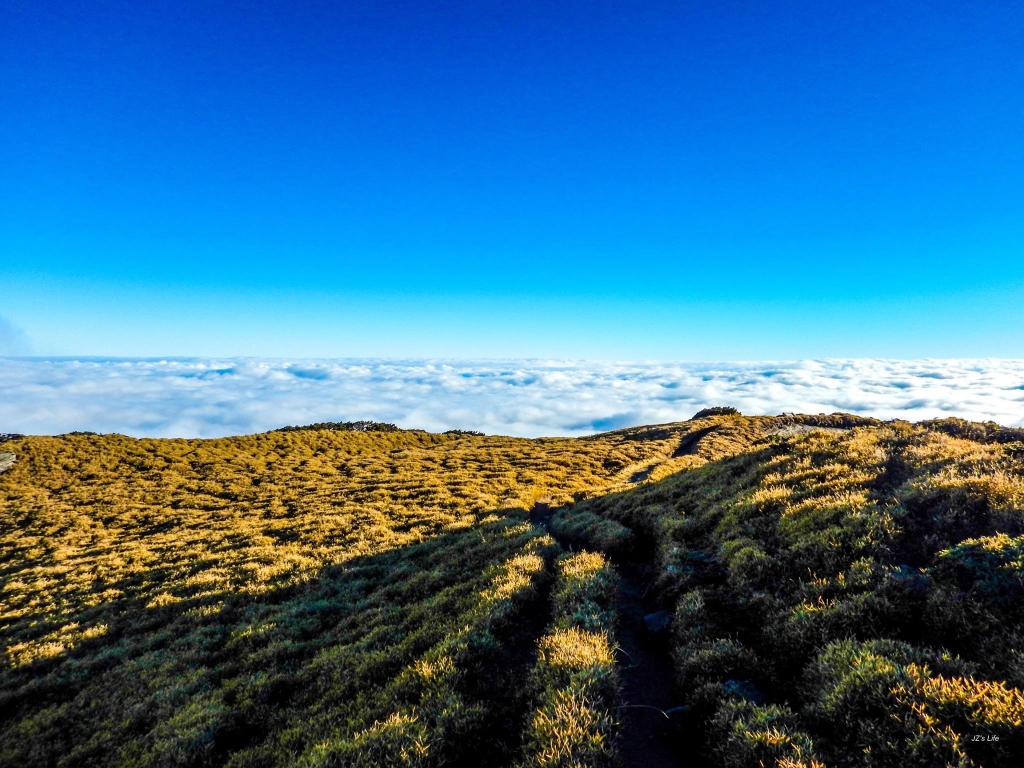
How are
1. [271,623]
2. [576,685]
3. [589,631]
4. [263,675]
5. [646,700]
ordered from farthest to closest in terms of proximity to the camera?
[271,623] → [263,675] → [589,631] → [646,700] → [576,685]

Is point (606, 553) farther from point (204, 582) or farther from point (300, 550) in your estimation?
point (204, 582)

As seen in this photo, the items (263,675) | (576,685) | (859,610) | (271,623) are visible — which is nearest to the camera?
(576,685)

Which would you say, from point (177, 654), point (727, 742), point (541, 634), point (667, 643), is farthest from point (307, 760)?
point (177, 654)

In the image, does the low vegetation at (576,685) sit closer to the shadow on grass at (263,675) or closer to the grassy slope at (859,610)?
the shadow on grass at (263,675)

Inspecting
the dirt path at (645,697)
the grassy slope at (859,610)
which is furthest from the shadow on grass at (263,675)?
the grassy slope at (859,610)

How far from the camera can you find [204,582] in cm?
1784

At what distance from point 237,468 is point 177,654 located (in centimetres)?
4481

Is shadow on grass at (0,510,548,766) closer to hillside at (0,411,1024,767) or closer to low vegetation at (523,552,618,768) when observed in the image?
hillside at (0,411,1024,767)

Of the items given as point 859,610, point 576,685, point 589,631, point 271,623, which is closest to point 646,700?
point 576,685

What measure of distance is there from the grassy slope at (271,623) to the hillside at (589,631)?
79mm

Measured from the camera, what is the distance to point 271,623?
13.8 meters

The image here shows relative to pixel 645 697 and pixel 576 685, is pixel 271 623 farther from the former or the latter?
pixel 645 697

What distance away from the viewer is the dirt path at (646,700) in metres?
6.58

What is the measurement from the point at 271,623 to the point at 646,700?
1225cm
